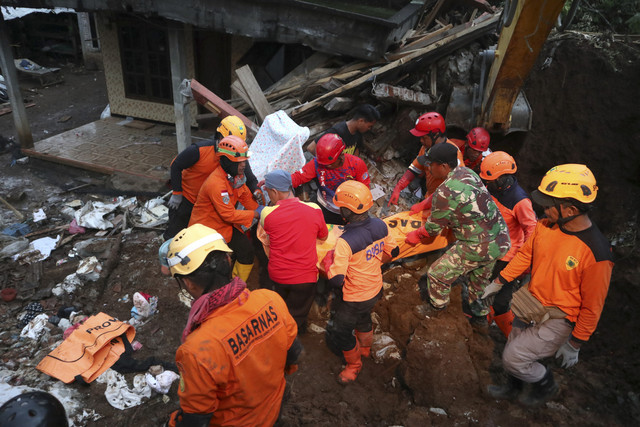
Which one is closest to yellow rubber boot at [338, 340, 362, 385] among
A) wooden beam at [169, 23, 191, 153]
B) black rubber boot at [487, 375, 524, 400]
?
black rubber boot at [487, 375, 524, 400]

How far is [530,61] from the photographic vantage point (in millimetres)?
4809

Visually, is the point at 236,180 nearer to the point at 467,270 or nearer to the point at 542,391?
the point at 467,270

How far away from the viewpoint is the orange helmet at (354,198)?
3.59m

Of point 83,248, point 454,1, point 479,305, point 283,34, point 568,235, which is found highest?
A: point 454,1

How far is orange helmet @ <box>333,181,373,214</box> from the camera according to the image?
11.8ft

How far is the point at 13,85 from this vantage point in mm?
8906

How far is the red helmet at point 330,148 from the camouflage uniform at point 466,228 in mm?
1217

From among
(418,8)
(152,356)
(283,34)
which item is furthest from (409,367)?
(418,8)

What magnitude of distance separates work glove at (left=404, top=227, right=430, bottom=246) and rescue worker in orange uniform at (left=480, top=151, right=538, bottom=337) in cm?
86

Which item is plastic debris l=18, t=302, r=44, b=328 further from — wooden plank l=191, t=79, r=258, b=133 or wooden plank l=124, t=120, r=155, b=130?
wooden plank l=124, t=120, r=155, b=130

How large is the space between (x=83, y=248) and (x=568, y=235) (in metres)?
6.24

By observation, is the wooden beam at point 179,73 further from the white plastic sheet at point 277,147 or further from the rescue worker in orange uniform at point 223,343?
the rescue worker in orange uniform at point 223,343

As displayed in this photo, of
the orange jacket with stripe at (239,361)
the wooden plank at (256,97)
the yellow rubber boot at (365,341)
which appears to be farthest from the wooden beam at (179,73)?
the orange jacket with stripe at (239,361)

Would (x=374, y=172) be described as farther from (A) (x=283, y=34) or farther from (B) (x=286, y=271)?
(B) (x=286, y=271)
